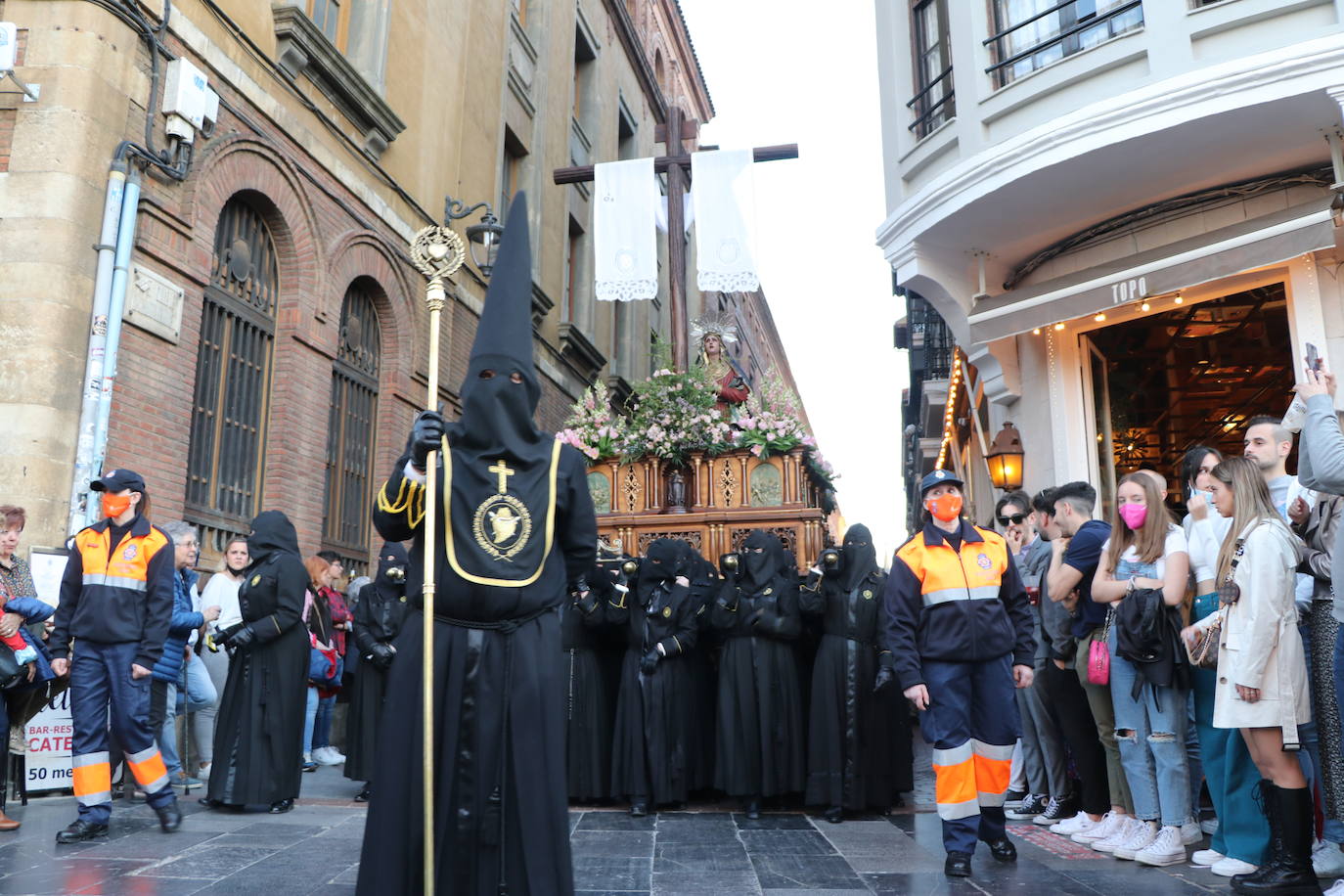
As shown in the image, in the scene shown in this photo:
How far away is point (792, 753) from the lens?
7.79 metres

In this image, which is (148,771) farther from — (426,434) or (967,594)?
(967,594)

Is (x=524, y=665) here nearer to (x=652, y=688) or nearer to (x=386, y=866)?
(x=386, y=866)

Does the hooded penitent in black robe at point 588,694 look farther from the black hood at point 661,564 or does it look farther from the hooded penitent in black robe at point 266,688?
the hooded penitent in black robe at point 266,688

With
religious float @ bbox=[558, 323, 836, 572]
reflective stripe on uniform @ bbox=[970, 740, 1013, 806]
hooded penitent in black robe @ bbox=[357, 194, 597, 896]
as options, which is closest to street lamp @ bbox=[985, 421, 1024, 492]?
religious float @ bbox=[558, 323, 836, 572]

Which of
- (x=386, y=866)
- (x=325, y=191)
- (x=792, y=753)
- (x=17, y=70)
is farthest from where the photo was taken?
(x=325, y=191)

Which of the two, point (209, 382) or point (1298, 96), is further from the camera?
point (209, 382)

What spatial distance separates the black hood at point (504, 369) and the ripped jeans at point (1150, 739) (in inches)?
146

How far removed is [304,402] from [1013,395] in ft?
26.2

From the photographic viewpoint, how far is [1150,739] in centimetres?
585

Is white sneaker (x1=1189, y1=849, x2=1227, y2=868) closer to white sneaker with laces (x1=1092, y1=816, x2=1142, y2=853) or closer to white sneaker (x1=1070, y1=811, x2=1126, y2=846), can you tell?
white sneaker with laces (x1=1092, y1=816, x2=1142, y2=853)

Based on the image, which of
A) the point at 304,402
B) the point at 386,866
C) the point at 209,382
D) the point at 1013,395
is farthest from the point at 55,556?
the point at 1013,395

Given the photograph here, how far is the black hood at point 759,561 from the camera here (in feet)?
26.3

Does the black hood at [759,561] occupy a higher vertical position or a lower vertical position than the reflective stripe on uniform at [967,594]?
higher

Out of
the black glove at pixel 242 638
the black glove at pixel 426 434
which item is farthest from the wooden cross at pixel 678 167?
the black glove at pixel 426 434
